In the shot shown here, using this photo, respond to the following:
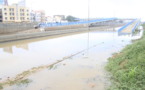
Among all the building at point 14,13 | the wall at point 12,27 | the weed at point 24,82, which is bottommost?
the weed at point 24,82

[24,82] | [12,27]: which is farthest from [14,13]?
[24,82]

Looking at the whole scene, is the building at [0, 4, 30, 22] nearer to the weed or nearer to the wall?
the wall

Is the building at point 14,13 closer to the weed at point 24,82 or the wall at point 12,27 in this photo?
the wall at point 12,27

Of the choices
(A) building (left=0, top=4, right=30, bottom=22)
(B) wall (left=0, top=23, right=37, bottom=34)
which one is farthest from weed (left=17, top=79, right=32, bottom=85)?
(A) building (left=0, top=4, right=30, bottom=22)

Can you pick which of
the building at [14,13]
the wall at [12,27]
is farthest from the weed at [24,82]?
the building at [14,13]

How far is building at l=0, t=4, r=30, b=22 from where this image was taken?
127ft

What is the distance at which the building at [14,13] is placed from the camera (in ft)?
127

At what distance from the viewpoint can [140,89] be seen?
3549mm

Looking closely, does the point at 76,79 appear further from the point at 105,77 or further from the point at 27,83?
the point at 27,83

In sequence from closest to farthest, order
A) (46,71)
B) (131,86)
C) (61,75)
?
(131,86), (61,75), (46,71)

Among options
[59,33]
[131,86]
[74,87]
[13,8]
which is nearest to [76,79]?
[74,87]

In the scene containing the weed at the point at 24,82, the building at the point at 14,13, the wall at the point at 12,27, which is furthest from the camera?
the building at the point at 14,13

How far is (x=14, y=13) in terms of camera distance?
40.2 m

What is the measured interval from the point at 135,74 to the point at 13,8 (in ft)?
138
